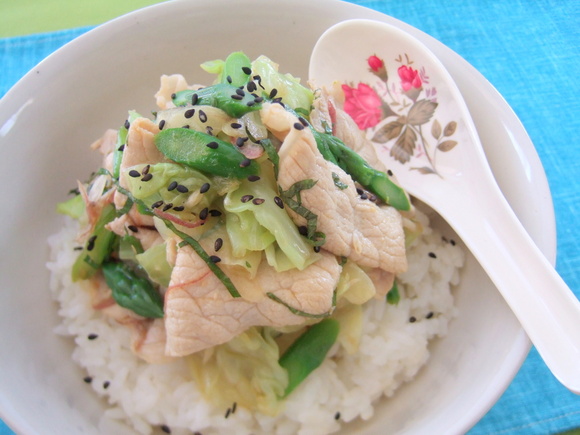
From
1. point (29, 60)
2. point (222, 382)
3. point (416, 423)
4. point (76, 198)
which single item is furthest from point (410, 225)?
point (29, 60)

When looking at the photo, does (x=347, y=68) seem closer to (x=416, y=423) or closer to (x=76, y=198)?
(x=76, y=198)

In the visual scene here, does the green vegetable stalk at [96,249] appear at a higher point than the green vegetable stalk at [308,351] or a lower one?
higher

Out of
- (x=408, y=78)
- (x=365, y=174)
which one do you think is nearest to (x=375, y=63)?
(x=408, y=78)

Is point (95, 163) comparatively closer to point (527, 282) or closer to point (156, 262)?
point (156, 262)

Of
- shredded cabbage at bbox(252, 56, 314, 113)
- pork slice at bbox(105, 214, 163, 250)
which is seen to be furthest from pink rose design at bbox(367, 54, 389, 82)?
pork slice at bbox(105, 214, 163, 250)

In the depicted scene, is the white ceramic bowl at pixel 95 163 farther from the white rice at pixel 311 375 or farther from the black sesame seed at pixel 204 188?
the black sesame seed at pixel 204 188

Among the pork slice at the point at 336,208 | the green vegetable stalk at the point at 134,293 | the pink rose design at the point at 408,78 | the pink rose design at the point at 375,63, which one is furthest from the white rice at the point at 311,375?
the pink rose design at the point at 375,63

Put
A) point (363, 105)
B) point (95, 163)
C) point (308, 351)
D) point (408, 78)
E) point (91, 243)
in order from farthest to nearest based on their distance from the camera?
point (95, 163), point (363, 105), point (408, 78), point (91, 243), point (308, 351)
